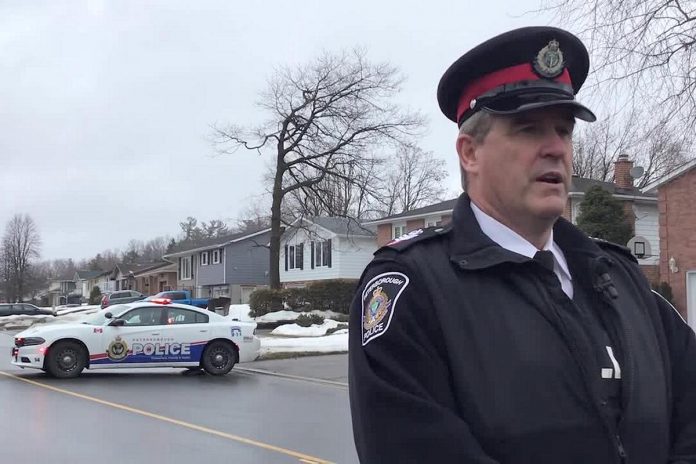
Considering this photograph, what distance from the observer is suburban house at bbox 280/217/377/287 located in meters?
46.2

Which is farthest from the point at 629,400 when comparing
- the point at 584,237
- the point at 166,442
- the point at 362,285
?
the point at 166,442

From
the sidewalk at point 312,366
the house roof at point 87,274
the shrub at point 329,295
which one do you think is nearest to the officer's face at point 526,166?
the sidewalk at point 312,366

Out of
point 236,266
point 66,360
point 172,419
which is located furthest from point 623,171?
point 236,266

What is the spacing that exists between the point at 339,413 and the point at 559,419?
9.57 metres

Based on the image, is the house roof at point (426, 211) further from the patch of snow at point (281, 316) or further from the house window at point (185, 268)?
the house window at point (185, 268)

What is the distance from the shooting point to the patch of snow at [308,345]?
21.3m

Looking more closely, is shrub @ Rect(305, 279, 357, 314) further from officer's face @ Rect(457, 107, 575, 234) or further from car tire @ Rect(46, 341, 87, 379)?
officer's face @ Rect(457, 107, 575, 234)

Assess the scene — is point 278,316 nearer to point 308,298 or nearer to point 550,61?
point 308,298

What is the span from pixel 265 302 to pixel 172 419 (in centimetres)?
2503

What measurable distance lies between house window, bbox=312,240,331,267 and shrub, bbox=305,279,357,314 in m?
10.0

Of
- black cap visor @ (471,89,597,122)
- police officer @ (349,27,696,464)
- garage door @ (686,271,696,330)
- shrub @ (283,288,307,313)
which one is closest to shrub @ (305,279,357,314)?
shrub @ (283,288,307,313)

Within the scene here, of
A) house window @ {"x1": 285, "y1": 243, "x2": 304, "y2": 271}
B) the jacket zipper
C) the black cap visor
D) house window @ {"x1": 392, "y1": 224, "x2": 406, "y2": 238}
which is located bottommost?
the jacket zipper

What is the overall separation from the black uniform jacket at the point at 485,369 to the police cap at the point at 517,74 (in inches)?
13.9

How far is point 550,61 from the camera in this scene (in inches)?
85.7
